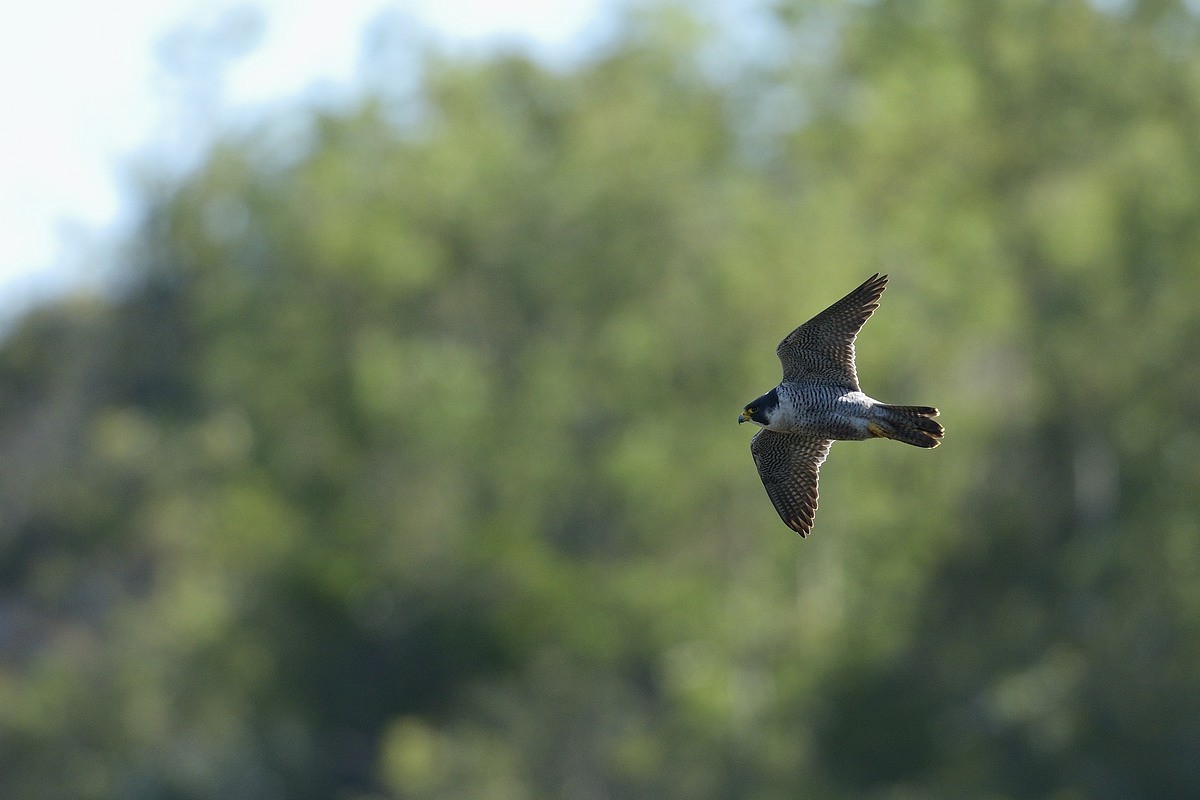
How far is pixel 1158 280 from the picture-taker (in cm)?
3531

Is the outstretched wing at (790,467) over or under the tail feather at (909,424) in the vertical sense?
over

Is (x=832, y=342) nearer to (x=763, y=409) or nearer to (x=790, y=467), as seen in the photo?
(x=763, y=409)

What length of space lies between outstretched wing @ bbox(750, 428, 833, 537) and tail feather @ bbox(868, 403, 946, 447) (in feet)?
3.62

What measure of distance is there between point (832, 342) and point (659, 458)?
2298 cm

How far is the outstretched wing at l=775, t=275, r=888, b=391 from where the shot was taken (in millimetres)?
10602

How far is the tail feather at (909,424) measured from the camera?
1023 cm

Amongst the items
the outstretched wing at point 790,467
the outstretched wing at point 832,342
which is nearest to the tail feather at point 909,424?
the outstretched wing at point 832,342

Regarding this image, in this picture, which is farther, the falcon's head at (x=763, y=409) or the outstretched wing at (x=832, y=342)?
the falcon's head at (x=763, y=409)

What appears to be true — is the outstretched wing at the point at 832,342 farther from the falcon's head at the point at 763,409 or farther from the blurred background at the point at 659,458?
the blurred background at the point at 659,458

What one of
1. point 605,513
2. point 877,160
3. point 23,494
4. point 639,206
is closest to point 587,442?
point 605,513

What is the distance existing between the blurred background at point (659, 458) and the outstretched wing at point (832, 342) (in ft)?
56.7

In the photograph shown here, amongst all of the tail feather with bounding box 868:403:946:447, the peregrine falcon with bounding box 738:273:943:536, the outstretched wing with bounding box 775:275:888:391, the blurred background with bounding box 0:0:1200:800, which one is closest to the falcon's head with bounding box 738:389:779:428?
the peregrine falcon with bounding box 738:273:943:536

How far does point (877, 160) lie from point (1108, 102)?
5146mm

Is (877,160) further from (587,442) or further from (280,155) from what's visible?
(280,155)
